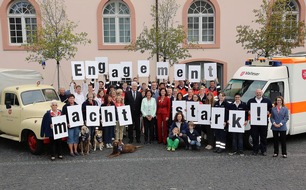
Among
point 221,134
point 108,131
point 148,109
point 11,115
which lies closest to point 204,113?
point 221,134

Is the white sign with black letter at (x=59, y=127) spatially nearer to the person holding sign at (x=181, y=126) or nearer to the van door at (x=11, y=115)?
the van door at (x=11, y=115)

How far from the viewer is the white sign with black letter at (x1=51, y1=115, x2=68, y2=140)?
9.18 m

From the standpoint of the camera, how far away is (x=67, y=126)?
31.3 feet

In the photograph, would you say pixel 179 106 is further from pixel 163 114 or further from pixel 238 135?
pixel 238 135

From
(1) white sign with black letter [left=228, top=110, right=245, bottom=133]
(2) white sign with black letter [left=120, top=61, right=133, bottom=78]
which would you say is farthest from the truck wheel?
(1) white sign with black letter [left=228, top=110, right=245, bottom=133]

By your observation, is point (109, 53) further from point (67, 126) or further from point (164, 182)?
point (164, 182)

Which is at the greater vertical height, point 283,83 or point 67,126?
point 283,83

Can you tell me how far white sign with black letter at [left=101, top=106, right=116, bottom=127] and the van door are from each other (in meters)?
2.57

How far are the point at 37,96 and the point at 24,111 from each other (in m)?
0.73

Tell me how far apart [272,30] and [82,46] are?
9.70 metres

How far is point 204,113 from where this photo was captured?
1019 centimetres

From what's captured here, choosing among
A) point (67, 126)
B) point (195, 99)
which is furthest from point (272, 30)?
point (67, 126)

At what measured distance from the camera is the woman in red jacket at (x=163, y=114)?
35.6 ft

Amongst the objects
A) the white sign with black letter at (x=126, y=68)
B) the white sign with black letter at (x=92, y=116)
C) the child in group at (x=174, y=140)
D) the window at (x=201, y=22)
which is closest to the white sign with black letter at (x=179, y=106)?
the child in group at (x=174, y=140)
